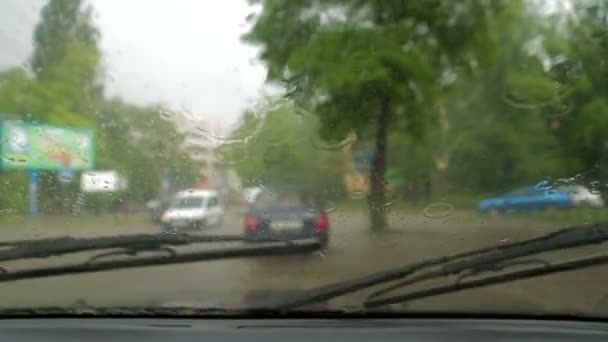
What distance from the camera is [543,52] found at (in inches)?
132

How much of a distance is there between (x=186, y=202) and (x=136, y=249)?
0.32 metres

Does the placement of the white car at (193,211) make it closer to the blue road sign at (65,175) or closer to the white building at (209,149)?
the white building at (209,149)

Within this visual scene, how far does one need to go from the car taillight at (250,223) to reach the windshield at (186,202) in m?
0.23

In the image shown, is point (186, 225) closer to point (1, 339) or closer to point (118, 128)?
point (118, 128)

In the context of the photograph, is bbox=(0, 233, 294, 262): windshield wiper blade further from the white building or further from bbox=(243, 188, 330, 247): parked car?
the white building

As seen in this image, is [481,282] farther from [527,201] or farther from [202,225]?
[202,225]

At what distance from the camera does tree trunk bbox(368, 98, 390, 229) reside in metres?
3.36

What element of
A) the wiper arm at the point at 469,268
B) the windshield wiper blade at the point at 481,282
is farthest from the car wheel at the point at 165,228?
the windshield wiper blade at the point at 481,282

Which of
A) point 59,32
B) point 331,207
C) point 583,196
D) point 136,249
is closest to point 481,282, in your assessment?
point 583,196

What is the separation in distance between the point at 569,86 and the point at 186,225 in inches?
72.9

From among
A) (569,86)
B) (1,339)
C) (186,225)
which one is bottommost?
(1,339)

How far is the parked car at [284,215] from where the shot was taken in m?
3.48

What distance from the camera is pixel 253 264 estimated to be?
349 cm

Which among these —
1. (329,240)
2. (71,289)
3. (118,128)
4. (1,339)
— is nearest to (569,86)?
(329,240)
